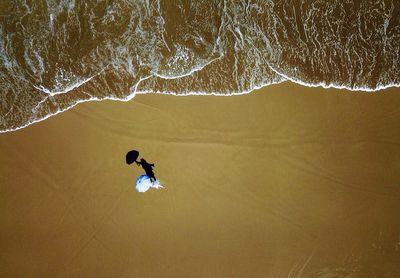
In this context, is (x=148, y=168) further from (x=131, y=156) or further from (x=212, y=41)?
(x=212, y=41)

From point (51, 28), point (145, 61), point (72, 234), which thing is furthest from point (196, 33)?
point (72, 234)

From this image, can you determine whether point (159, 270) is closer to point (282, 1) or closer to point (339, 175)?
point (339, 175)

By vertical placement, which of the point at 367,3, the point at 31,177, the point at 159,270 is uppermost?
the point at 367,3

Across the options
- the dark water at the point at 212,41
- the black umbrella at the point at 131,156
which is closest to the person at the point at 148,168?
the black umbrella at the point at 131,156

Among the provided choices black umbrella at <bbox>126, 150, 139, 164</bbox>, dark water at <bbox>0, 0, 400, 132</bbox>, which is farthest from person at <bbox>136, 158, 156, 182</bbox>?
dark water at <bbox>0, 0, 400, 132</bbox>

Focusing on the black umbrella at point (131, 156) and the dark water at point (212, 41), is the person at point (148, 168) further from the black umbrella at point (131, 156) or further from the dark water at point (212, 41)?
the dark water at point (212, 41)

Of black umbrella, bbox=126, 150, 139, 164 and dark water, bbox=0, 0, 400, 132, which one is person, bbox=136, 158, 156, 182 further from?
dark water, bbox=0, 0, 400, 132

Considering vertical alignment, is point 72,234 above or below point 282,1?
below
